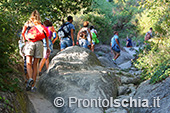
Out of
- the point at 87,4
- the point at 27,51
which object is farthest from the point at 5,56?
the point at 87,4

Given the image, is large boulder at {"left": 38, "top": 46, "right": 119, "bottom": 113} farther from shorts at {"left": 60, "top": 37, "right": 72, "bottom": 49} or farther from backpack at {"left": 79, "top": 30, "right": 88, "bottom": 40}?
backpack at {"left": 79, "top": 30, "right": 88, "bottom": 40}

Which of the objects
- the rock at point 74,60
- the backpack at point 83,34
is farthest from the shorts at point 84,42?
the rock at point 74,60

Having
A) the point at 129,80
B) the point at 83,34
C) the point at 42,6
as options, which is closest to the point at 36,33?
the point at 129,80

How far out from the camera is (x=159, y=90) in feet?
14.0

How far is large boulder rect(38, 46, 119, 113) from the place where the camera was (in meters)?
4.61

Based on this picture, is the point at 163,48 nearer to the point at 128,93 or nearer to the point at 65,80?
the point at 128,93

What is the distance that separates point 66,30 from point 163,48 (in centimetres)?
325

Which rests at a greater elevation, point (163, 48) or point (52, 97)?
point (163, 48)

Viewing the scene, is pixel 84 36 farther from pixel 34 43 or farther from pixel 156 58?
pixel 34 43

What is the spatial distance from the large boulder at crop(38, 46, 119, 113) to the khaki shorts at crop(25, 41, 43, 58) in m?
0.73

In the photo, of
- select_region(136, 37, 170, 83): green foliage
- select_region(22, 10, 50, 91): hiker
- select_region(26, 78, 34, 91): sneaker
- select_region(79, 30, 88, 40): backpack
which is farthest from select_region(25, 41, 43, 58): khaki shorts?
select_region(79, 30, 88, 40): backpack

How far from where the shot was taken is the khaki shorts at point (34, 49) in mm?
4993

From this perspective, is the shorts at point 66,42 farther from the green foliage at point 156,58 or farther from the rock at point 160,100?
the rock at point 160,100

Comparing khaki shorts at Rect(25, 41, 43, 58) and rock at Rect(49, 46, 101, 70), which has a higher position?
khaki shorts at Rect(25, 41, 43, 58)
